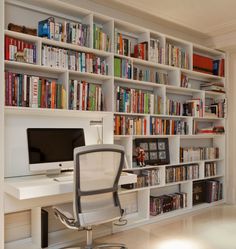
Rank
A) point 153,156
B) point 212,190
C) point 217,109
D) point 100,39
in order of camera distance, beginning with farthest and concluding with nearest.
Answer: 1. point 217,109
2. point 212,190
3. point 153,156
4. point 100,39

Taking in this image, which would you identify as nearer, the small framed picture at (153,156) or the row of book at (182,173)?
the small framed picture at (153,156)

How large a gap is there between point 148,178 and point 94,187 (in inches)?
58.6

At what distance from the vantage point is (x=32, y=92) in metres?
2.82

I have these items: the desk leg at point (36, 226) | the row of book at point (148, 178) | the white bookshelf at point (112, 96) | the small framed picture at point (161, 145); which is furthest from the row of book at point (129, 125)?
the desk leg at point (36, 226)

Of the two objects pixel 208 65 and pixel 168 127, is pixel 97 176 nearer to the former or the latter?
pixel 168 127

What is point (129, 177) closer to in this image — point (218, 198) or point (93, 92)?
point (93, 92)

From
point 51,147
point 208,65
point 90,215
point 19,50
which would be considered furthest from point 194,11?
point 90,215

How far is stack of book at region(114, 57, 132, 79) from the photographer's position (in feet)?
11.3

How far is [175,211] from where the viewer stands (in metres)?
4.14

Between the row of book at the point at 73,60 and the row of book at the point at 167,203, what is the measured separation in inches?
71.8

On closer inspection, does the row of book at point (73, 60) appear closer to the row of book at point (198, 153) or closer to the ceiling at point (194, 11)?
the ceiling at point (194, 11)

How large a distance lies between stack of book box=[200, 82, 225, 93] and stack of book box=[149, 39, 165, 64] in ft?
3.75

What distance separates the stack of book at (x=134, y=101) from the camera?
351 cm

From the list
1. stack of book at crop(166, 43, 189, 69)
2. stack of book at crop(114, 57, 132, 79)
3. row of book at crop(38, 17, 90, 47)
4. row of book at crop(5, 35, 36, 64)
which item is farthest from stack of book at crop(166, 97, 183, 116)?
row of book at crop(5, 35, 36, 64)
